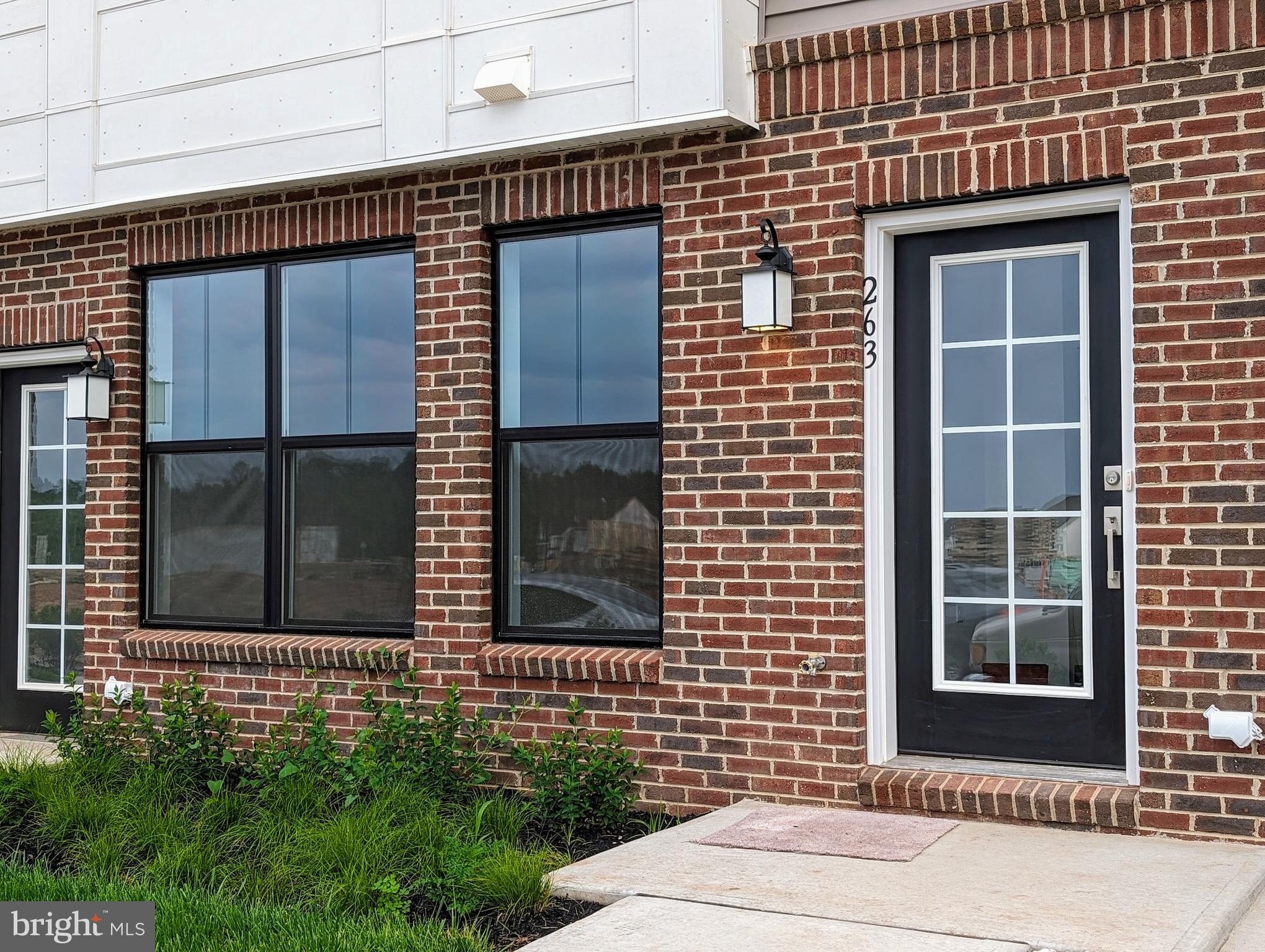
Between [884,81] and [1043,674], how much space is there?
2.63 meters

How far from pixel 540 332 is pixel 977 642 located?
8.65 feet

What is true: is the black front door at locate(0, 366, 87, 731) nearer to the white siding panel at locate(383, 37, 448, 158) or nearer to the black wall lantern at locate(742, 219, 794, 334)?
the white siding panel at locate(383, 37, 448, 158)

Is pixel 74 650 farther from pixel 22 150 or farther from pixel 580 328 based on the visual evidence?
pixel 580 328

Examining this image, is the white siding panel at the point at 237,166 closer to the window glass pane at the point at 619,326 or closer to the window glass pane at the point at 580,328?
the window glass pane at the point at 580,328

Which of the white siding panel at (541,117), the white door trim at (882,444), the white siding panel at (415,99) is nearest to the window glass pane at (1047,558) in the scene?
the white door trim at (882,444)

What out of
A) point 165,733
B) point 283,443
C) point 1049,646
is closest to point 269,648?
point 165,733

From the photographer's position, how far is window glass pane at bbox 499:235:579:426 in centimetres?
661

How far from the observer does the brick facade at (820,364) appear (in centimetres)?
504

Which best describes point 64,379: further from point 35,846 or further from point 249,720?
point 35,846

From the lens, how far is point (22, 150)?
797cm

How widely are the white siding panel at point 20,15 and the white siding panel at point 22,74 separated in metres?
0.04

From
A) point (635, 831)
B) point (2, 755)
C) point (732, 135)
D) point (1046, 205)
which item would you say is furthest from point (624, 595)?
point (2, 755)

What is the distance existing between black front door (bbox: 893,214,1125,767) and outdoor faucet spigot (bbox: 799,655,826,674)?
0.37 meters

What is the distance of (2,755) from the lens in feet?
25.2
